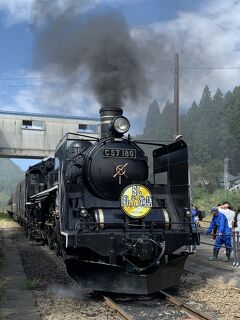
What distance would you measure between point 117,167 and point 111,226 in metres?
1.10

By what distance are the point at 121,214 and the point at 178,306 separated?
1.84 metres

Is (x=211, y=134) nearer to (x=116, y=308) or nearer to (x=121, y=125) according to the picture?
(x=121, y=125)

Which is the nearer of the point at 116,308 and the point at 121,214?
the point at 116,308

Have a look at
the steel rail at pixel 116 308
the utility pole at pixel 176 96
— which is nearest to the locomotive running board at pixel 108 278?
the steel rail at pixel 116 308

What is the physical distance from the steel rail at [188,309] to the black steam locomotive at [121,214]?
21cm

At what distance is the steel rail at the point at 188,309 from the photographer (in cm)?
570

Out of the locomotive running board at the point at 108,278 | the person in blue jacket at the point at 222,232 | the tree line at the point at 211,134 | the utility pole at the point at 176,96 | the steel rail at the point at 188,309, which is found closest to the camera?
the steel rail at the point at 188,309

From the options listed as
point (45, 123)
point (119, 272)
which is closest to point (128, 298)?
point (119, 272)

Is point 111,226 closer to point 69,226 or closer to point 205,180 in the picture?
point 69,226

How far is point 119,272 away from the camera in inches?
262

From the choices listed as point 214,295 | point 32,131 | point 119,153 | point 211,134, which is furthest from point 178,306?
point 211,134

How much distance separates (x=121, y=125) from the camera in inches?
312

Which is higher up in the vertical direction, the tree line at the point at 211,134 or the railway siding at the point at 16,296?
Answer: the tree line at the point at 211,134

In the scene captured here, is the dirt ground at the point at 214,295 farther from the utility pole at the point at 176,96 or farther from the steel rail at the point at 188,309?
the utility pole at the point at 176,96
